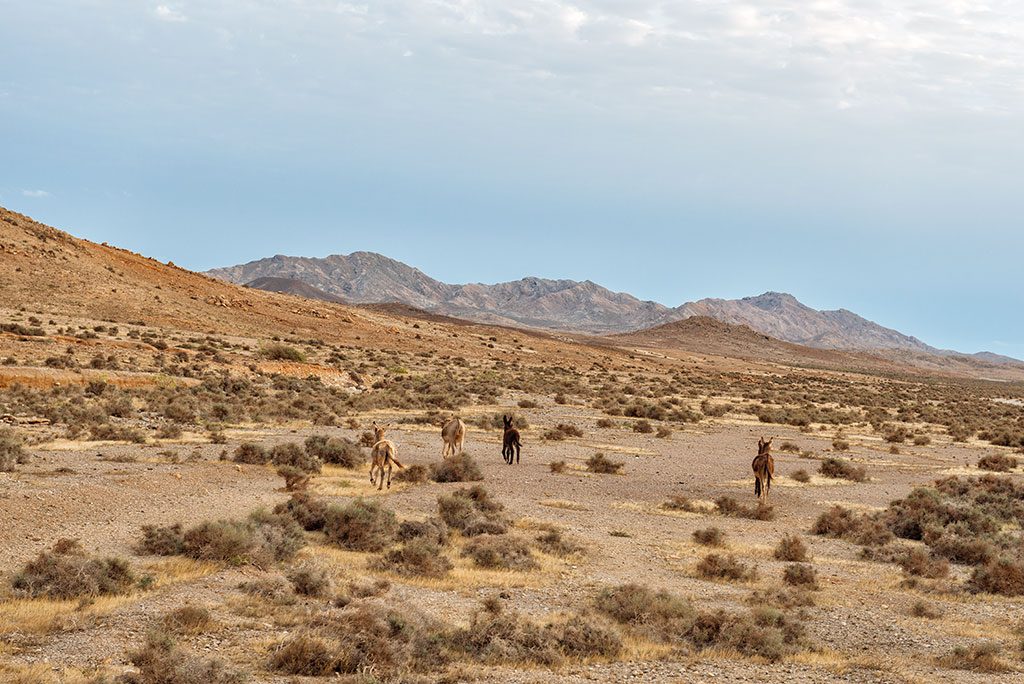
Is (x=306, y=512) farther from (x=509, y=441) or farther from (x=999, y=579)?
(x=999, y=579)

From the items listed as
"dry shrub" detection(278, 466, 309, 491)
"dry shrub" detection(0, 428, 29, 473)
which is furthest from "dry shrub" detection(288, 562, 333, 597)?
"dry shrub" detection(0, 428, 29, 473)

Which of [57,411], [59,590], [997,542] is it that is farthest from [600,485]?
[57,411]

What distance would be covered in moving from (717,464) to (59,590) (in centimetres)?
2326

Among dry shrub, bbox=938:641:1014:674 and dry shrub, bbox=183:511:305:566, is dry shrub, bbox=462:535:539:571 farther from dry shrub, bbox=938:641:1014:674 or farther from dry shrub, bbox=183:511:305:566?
dry shrub, bbox=938:641:1014:674

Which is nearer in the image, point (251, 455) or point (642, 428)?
point (251, 455)

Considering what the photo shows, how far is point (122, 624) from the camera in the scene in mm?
10273

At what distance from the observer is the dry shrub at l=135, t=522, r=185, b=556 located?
13531mm

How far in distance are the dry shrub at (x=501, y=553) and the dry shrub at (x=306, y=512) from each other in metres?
2.84

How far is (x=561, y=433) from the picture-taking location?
35.2 metres

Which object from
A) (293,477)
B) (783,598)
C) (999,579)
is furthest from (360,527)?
(999,579)

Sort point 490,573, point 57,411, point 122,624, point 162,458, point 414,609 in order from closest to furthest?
point 122,624, point 414,609, point 490,573, point 162,458, point 57,411

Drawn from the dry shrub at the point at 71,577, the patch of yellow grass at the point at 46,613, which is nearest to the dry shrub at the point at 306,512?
the dry shrub at the point at 71,577

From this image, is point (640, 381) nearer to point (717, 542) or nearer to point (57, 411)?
point (57, 411)

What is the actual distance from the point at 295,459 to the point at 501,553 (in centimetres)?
958
